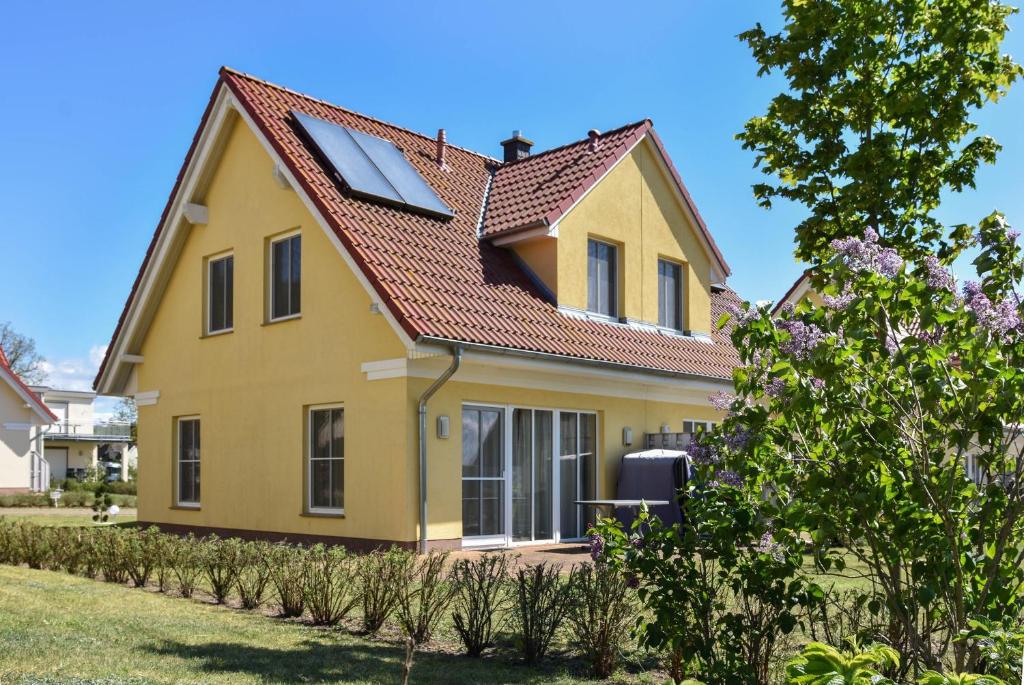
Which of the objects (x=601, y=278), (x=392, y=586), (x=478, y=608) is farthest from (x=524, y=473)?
(x=478, y=608)

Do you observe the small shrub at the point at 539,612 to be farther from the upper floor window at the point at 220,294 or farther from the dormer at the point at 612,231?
the upper floor window at the point at 220,294

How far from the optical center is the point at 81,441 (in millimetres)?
68250

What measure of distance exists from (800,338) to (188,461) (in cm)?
1589

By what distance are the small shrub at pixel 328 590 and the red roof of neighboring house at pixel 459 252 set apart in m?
4.57

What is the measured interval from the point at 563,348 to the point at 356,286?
3.43 metres

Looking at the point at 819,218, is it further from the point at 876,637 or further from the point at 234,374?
the point at 234,374

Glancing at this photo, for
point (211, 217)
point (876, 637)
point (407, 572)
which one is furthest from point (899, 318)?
point (211, 217)

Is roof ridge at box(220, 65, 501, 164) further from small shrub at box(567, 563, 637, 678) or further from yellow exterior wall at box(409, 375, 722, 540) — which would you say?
small shrub at box(567, 563, 637, 678)

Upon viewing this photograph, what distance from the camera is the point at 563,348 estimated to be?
640 inches

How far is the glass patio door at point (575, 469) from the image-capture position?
1724 cm

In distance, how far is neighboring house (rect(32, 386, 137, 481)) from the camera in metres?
66.9

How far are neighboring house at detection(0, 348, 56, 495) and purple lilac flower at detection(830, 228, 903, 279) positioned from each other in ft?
141

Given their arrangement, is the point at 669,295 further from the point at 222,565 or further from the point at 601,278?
the point at 222,565

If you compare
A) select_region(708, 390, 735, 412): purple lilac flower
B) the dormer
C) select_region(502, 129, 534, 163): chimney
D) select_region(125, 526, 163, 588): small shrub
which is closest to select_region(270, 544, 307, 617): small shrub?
select_region(125, 526, 163, 588): small shrub
